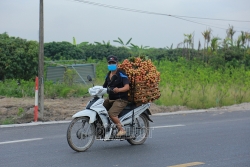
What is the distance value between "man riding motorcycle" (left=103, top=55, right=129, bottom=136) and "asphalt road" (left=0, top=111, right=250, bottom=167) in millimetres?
667

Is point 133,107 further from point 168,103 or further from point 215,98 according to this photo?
point 215,98

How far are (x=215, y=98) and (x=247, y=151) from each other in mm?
10611

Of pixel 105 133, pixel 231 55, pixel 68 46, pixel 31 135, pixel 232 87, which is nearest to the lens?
pixel 105 133

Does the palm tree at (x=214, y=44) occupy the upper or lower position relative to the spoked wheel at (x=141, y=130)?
upper

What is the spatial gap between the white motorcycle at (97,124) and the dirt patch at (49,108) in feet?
16.2

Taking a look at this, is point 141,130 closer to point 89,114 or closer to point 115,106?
point 115,106

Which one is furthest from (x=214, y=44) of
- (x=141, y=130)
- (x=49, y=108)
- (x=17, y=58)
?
(x=141, y=130)

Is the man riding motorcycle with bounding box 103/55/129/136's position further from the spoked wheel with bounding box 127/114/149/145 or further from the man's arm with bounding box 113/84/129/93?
the spoked wheel with bounding box 127/114/149/145

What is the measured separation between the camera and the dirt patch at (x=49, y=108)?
1385 centimetres

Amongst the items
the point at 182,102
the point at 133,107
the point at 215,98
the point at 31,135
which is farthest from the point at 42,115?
the point at 215,98

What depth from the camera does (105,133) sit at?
8836 millimetres

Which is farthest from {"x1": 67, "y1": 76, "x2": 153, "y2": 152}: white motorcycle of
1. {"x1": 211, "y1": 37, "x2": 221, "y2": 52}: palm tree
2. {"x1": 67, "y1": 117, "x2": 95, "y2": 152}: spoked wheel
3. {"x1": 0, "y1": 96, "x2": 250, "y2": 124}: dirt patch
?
{"x1": 211, "y1": 37, "x2": 221, "y2": 52}: palm tree

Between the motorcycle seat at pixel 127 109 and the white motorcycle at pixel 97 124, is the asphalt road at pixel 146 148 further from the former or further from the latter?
the motorcycle seat at pixel 127 109

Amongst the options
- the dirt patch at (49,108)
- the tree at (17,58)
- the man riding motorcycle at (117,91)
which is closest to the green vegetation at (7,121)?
the dirt patch at (49,108)
